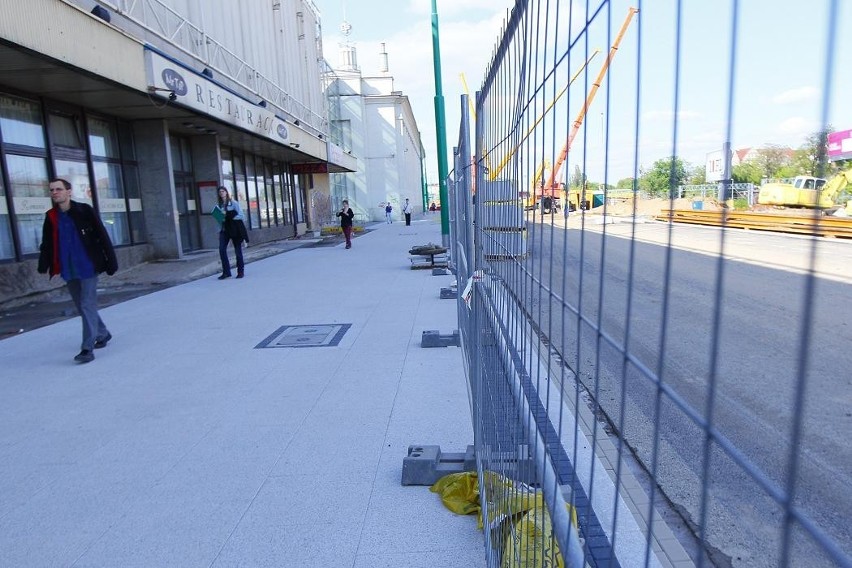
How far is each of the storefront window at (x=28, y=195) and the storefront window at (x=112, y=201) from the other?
1.70 m

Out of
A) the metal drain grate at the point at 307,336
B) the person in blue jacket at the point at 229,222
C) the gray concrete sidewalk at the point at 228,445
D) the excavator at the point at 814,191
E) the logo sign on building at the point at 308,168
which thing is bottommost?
the gray concrete sidewalk at the point at 228,445

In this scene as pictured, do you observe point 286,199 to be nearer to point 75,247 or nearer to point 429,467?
point 75,247

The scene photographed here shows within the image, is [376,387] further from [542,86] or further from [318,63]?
[318,63]

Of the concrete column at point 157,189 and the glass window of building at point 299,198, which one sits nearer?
the concrete column at point 157,189

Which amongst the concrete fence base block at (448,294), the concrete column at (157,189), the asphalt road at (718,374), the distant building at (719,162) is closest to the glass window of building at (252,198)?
the concrete column at (157,189)

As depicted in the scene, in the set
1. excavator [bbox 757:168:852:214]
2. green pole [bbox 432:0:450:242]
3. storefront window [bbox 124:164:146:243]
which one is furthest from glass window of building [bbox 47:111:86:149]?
excavator [bbox 757:168:852:214]

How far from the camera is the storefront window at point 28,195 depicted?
33.7ft

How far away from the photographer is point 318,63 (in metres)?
31.0

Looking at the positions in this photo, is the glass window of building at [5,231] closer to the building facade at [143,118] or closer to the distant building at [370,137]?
the building facade at [143,118]

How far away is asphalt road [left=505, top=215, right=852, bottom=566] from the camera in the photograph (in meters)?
0.83

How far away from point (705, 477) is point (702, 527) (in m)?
0.07

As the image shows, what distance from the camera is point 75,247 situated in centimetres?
574

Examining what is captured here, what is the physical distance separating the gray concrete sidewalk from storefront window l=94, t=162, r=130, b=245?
6362mm

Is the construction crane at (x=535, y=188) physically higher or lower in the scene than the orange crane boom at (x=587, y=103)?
lower
